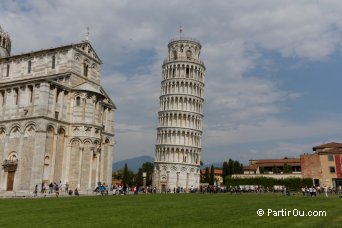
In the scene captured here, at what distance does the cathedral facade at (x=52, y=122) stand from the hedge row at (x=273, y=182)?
3205cm

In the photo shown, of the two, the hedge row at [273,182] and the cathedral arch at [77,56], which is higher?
the cathedral arch at [77,56]

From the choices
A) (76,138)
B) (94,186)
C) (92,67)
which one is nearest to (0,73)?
(92,67)

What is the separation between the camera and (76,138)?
40.2 m

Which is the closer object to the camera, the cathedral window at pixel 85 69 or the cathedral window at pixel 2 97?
the cathedral window at pixel 2 97

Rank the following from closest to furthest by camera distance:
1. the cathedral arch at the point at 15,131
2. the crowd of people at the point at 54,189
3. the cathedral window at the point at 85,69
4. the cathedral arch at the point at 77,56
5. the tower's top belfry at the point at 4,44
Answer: the crowd of people at the point at 54,189 < the cathedral arch at the point at 15,131 < the cathedral arch at the point at 77,56 < the cathedral window at the point at 85,69 < the tower's top belfry at the point at 4,44

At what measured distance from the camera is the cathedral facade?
123 ft

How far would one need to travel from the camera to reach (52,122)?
1508 inches

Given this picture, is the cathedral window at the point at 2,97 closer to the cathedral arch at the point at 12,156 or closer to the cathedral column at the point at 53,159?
the cathedral arch at the point at 12,156

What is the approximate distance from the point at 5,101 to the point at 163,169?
1428 inches

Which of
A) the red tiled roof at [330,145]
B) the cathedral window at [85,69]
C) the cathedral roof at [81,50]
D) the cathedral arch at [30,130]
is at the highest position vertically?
the cathedral roof at [81,50]

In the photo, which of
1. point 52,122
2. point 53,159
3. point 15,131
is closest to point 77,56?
point 52,122

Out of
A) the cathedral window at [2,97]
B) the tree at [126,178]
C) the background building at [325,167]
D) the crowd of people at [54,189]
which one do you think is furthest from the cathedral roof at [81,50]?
the tree at [126,178]

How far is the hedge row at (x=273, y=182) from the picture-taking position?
65.4 meters

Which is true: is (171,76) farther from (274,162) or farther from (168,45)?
(274,162)
